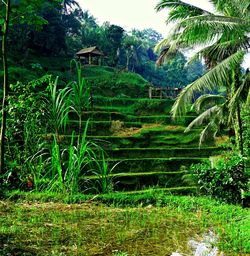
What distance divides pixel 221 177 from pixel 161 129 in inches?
429

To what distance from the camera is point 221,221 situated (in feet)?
12.3

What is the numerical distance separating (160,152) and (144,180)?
2.91 meters

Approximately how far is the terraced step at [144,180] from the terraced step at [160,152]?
1.96 metres

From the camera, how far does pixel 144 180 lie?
10094 mm

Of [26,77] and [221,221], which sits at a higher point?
[26,77]

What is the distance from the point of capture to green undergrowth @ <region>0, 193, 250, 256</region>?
2.54 meters

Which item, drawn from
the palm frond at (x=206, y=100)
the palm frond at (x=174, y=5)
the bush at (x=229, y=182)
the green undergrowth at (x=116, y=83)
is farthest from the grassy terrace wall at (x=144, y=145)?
the green undergrowth at (x=116, y=83)

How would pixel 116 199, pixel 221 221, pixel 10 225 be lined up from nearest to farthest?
pixel 10 225 < pixel 221 221 < pixel 116 199

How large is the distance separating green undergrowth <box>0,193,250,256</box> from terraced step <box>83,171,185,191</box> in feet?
16.3

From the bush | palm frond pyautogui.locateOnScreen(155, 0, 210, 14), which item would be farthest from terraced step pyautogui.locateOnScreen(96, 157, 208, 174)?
the bush

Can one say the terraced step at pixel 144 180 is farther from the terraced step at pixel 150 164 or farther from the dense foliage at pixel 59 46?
the dense foliage at pixel 59 46

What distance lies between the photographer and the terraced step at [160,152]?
39.4 feet

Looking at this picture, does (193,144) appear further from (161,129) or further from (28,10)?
(28,10)

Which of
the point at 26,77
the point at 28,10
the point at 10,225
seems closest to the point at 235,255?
the point at 10,225
